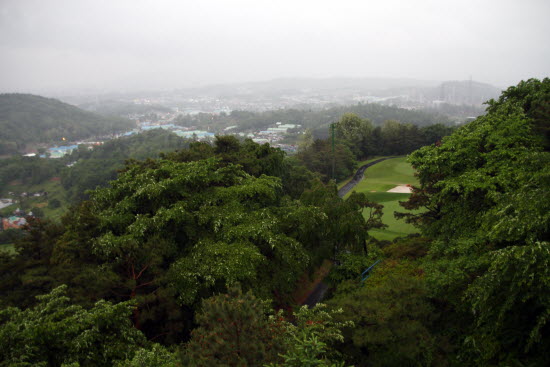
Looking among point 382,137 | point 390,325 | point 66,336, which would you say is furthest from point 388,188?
point 66,336

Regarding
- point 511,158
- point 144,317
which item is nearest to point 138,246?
point 144,317

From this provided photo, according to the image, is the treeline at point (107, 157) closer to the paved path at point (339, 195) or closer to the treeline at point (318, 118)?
the paved path at point (339, 195)

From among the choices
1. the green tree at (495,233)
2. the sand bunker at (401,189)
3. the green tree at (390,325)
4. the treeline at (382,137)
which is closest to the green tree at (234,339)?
the green tree at (390,325)

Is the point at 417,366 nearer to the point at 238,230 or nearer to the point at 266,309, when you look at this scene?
the point at 266,309

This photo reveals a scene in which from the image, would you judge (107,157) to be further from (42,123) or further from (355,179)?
(42,123)

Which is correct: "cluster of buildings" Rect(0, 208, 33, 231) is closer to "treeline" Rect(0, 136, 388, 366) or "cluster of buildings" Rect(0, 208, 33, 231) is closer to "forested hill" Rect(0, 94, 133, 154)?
"treeline" Rect(0, 136, 388, 366)

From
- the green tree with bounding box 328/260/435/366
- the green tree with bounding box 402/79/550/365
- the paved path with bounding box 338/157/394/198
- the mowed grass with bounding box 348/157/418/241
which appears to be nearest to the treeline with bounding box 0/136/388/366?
the green tree with bounding box 328/260/435/366
